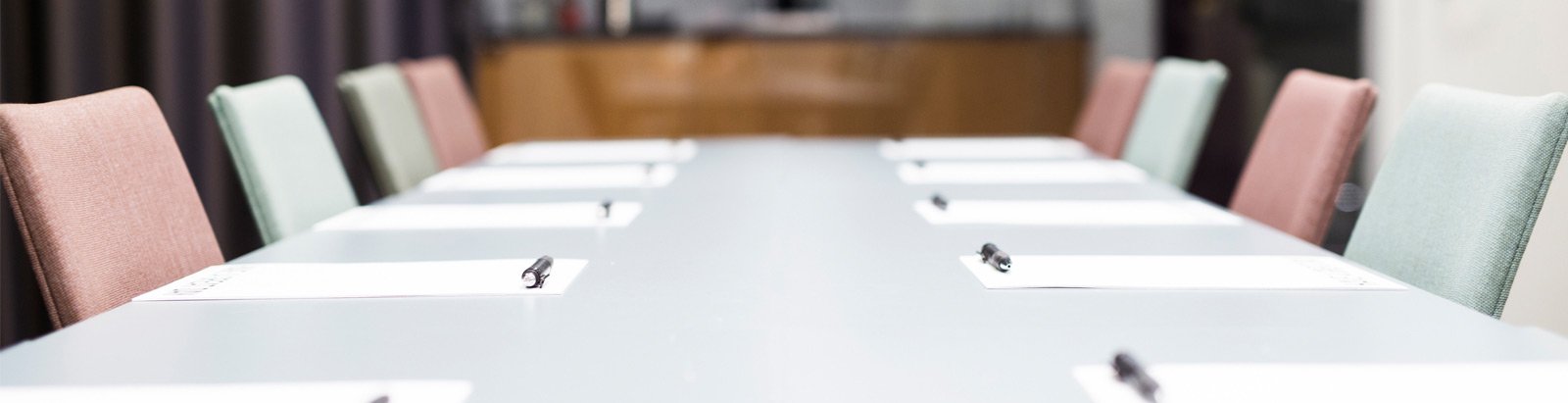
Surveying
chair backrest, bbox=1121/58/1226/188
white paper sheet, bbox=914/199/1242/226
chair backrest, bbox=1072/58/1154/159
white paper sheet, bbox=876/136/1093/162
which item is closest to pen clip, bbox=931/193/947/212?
white paper sheet, bbox=914/199/1242/226

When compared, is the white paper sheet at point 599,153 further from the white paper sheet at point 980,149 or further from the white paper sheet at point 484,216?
the white paper sheet at point 484,216

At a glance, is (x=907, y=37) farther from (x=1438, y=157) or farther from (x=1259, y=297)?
(x=1259, y=297)

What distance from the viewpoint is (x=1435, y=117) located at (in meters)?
1.85

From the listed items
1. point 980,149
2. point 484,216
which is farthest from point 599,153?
point 484,216

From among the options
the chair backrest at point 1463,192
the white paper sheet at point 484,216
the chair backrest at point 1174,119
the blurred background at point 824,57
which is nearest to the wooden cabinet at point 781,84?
the blurred background at point 824,57

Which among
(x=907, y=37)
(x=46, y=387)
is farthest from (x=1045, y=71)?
(x=46, y=387)

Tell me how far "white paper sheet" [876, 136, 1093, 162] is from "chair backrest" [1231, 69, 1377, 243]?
54cm

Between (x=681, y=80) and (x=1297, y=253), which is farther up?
(x=1297, y=253)

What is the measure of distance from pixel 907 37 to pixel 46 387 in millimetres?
5223

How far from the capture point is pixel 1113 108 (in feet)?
11.8

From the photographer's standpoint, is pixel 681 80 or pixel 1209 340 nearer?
pixel 1209 340

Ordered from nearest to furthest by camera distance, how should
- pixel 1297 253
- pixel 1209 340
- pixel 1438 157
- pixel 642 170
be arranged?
pixel 1209 340 < pixel 1297 253 < pixel 1438 157 < pixel 642 170

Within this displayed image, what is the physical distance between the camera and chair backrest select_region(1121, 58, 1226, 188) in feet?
9.53

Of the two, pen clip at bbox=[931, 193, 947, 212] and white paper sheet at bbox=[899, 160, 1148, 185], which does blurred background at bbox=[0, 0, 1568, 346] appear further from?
pen clip at bbox=[931, 193, 947, 212]
